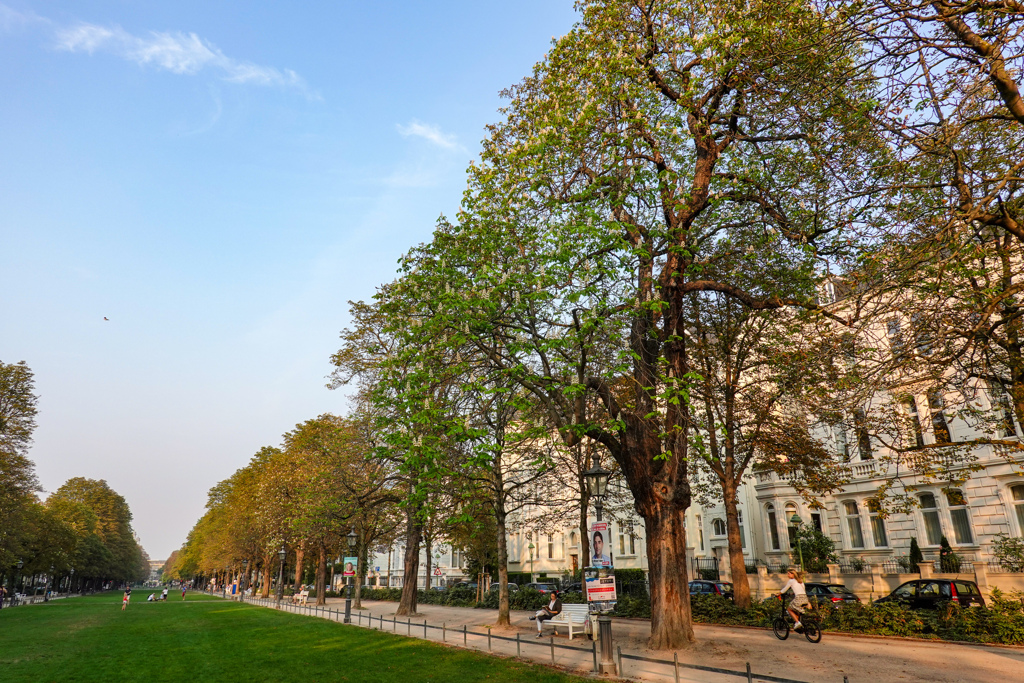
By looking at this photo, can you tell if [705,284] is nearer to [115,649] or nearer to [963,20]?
[963,20]

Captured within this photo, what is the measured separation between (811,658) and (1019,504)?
20.5 m

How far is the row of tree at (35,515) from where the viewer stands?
42.9m

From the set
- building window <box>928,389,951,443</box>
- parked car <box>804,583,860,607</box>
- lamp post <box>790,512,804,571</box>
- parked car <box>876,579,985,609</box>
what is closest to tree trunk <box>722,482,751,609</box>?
parked car <box>804,583,860,607</box>

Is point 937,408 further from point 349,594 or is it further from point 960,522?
point 349,594

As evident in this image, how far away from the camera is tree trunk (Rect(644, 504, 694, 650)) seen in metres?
16.1

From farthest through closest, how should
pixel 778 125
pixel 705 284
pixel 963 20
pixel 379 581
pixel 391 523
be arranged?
pixel 379 581 < pixel 391 523 < pixel 705 284 < pixel 778 125 < pixel 963 20

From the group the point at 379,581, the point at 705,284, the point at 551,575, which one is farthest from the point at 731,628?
the point at 379,581

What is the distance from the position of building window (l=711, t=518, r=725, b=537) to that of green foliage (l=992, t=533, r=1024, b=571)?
21.5 metres

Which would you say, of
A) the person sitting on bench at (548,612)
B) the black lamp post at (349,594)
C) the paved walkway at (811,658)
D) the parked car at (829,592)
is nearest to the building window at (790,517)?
the parked car at (829,592)

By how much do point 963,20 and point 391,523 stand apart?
39.4 meters

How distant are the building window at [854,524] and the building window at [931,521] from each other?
3.83 meters

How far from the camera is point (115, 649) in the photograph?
63.4 ft

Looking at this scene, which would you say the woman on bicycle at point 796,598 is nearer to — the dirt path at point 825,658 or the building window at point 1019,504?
the dirt path at point 825,658

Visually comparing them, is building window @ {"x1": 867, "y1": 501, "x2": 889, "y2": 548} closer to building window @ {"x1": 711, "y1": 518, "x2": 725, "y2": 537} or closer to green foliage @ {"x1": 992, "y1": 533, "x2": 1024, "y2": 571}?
green foliage @ {"x1": 992, "y1": 533, "x2": 1024, "y2": 571}
